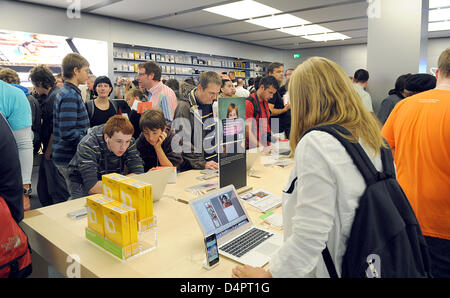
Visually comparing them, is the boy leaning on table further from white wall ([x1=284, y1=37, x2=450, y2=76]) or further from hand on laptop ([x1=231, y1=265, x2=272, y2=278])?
white wall ([x1=284, y1=37, x2=450, y2=76])

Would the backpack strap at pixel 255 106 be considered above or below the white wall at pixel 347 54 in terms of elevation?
below

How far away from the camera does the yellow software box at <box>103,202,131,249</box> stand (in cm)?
137

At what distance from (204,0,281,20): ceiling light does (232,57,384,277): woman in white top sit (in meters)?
5.53

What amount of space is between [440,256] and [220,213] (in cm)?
136

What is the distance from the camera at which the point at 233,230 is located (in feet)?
5.41

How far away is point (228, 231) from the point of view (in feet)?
5.32

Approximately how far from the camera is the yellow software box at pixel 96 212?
1.49 metres

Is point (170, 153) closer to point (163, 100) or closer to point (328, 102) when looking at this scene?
point (163, 100)

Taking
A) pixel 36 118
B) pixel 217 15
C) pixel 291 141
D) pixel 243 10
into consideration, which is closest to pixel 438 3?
pixel 243 10

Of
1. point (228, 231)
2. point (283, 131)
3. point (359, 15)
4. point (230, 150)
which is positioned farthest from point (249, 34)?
point (228, 231)

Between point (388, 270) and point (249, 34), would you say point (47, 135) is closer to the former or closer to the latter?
point (388, 270)

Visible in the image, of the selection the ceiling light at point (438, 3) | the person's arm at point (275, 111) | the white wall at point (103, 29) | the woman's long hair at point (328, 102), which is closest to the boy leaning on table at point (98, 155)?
the woman's long hair at point (328, 102)

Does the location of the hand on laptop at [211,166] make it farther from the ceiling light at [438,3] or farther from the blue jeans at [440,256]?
the ceiling light at [438,3]

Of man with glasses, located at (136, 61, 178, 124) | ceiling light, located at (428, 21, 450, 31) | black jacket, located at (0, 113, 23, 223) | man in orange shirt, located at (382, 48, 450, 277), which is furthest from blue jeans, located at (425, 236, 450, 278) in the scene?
ceiling light, located at (428, 21, 450, 31)
